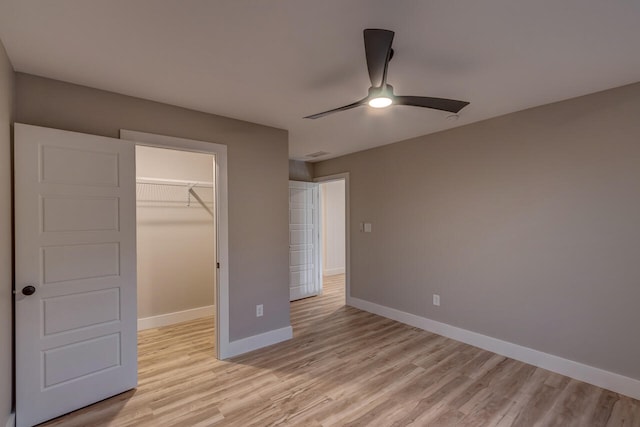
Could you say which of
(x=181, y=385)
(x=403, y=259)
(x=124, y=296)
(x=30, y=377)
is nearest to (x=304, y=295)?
(x=403, y=259)

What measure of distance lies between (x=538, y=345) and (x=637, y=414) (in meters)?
0.74

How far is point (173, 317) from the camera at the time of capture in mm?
3965

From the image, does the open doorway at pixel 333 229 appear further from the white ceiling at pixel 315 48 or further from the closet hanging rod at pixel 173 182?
the white ceiling at pixel 315 48

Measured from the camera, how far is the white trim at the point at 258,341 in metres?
3.04

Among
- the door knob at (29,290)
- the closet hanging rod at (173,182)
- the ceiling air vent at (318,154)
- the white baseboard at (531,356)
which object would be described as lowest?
the white baseboard at (531,356)

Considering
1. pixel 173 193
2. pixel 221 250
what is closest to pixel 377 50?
pixel 221 250

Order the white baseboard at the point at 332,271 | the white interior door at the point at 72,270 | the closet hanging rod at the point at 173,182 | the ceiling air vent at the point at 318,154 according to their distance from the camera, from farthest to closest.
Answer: the white baseboard at the point at 332,271 < the ceiling air vent at the point at 318,154 < the closet hanging rod at the point at 173,182 < the white interior door at the point at 72,270

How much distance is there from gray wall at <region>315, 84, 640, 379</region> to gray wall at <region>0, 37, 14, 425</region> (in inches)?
147

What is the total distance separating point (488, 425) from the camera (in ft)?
6.68

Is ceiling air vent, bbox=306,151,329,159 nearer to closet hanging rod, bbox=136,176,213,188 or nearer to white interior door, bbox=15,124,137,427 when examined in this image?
closet hanging rod, bbox=136,176,213,188

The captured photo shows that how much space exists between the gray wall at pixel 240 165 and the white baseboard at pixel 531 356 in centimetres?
171

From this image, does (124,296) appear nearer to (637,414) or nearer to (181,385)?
(181,385)

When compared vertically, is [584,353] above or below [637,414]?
above

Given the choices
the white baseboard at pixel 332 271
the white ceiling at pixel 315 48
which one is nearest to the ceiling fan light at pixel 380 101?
the white ceiling at pixel 315 48
